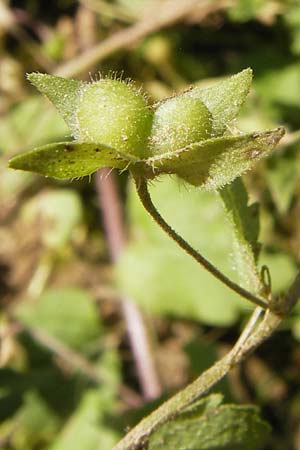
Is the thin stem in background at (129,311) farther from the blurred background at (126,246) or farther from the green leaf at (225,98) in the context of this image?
the green leaf at (225,98)

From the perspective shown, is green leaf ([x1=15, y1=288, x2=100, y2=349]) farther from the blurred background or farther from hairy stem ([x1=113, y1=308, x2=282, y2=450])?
hairy stem ([x1=113, y1=308, x2=282, y2=450])

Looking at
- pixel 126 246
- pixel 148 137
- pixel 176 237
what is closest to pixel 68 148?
pixel 148 137

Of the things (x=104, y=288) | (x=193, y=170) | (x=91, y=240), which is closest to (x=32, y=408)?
(x=104, y=288)

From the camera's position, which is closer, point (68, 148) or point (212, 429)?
point (68, 148)

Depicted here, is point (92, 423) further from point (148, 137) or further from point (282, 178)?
point (148, 137)

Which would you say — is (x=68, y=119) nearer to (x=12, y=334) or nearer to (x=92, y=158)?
(x=92, y=158)

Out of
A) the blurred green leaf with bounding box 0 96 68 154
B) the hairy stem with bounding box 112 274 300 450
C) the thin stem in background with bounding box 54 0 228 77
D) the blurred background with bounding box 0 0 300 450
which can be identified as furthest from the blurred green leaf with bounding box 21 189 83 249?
the hairy stem with bounding box 112 274 300 450

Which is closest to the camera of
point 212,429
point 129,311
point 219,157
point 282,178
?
point 219,157
